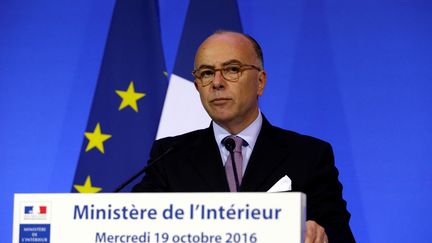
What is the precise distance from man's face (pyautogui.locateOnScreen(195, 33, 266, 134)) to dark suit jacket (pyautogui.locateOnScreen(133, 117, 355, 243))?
0.31 ft

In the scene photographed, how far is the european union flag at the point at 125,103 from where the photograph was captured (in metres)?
3.63

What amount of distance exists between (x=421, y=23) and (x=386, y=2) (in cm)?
21

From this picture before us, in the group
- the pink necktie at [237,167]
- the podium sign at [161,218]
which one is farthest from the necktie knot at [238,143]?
the podium sign at [161,218]

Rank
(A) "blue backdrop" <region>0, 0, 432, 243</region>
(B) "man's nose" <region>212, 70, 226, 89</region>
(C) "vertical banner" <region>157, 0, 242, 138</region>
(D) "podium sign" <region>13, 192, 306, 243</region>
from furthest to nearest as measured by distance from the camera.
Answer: (C) "vertical banner" <region>157, 0, 242, 138</region>, (A) "blue backdrop" <region>0, 0, 432, 243</region>, (B) "man's nose" <region>212, 70, 226, 89</region>, (D) "podium sign" <region>13, 192, 306, 243</region>

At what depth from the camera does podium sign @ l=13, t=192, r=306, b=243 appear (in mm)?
1406

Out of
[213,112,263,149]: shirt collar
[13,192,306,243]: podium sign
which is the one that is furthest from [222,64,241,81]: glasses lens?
[13,192,306,243]: podium sign

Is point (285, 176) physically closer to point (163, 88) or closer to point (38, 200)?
point (38, 200)

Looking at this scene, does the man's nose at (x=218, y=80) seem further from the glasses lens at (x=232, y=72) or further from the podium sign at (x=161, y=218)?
the podium sign at (x=161, y=218)

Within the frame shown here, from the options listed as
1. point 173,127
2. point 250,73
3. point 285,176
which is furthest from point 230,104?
point 173,127

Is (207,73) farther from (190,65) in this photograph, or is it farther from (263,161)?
(190,65)

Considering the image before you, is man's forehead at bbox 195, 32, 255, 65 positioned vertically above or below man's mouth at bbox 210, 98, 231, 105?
above

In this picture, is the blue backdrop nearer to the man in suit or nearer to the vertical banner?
the vertical banner

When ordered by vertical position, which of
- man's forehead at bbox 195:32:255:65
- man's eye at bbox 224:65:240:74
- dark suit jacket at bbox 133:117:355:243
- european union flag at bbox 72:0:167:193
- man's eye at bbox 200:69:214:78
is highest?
european union flag at bbox 72:0:167:193

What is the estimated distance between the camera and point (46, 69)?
390cm
